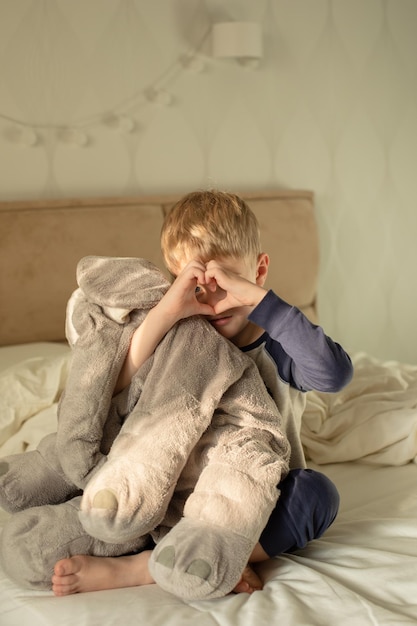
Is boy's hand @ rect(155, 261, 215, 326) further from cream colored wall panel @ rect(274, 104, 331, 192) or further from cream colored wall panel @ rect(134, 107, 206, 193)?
cream colored wall panel @ rect(274, 104, 331, 192)

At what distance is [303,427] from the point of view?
7.16 ft

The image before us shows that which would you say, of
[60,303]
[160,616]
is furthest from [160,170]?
[160,616]

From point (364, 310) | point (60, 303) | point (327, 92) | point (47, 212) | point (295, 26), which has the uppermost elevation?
point (295, 26)

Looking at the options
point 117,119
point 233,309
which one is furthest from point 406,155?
point 233,309

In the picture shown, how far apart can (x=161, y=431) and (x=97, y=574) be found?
0.25 m

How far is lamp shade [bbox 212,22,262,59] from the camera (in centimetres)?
298

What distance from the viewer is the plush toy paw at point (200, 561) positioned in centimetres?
128

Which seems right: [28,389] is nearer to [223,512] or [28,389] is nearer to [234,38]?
[223,512]

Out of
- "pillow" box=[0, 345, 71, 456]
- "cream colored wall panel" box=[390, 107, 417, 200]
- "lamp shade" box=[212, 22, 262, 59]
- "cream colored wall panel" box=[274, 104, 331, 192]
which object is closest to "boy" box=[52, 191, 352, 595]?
"pillow" box=[0, 345, 71, 456]

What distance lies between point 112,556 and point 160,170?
182 cm

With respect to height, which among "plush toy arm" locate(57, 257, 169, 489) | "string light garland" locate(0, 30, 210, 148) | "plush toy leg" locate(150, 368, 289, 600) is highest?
"string light garland" locate(0, 30, 210, 148)

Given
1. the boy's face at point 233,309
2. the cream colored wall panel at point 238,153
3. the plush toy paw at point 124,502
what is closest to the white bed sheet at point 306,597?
the plush toy paw at point 124,502

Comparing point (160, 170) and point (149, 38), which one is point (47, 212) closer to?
point (160, 170)

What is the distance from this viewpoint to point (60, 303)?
269 cm
